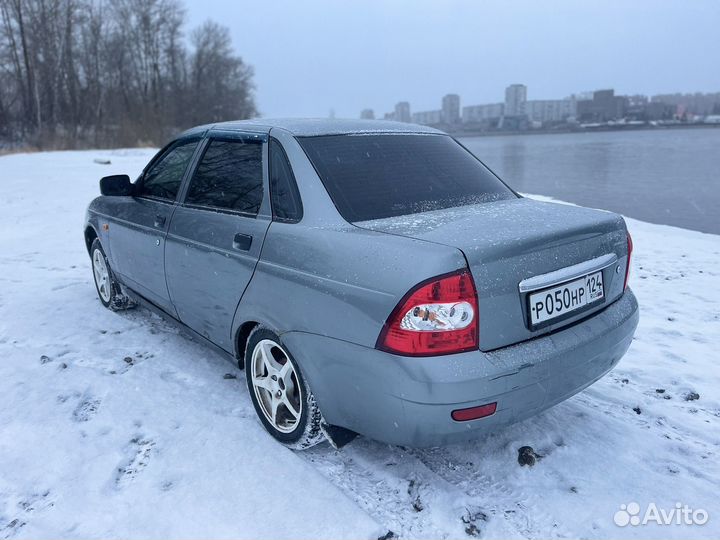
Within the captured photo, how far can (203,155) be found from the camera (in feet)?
11.4

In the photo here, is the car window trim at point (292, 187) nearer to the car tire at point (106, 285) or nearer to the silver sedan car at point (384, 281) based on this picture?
the silver sedan car at point (384, 281)

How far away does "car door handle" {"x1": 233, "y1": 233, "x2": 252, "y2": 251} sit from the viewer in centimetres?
284

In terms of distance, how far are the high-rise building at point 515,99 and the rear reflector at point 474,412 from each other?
330 feet

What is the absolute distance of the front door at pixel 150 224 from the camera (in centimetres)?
369

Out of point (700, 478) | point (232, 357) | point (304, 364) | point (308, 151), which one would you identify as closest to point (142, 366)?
point (232, 357)

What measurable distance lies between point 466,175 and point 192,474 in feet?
7.09

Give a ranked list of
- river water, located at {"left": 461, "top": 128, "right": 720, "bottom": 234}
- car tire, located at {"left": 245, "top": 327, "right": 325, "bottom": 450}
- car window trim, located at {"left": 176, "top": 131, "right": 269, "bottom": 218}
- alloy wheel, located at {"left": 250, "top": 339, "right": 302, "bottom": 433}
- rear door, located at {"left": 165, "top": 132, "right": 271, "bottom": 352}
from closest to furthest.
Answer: car tire, located at {"left": 245, "top": 327, "right": 325, "bottom": 450} → alloy wheel, located at {"left": 250, "top": 339, "right": 302, "bottom": 433} → rear door, located at {"left": 165, "top": 132, "right": 271, "bottom": 352} → car window trim, located at {"left": 176, "top": 131, "right": 269, "bottom": 218} → river water, located at {"left": 461, "top": 128, "right": 720, "bottom": 234}

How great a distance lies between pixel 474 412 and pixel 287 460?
3.44ft

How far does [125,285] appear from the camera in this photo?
452 centimetres

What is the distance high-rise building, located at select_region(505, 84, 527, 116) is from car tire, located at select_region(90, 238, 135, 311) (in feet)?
324

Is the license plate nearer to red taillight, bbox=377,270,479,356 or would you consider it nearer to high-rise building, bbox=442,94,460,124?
red taillight, bbox=377,270,479,356

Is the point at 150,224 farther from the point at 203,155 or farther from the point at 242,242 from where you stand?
the point at 242,242

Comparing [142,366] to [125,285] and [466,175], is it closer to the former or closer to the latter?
[125,285]

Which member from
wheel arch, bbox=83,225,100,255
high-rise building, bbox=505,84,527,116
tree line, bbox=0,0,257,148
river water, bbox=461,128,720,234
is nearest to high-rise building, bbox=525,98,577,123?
high-rise building, bbox=505,84,527,116
